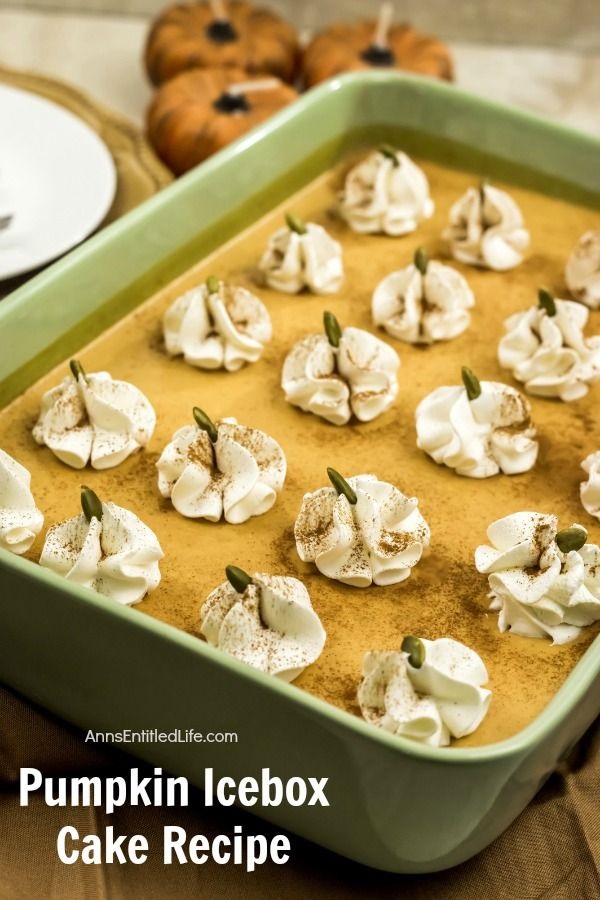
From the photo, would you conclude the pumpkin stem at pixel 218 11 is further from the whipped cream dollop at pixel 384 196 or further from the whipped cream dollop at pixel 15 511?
the whipped cream dollop at pixel 15 511

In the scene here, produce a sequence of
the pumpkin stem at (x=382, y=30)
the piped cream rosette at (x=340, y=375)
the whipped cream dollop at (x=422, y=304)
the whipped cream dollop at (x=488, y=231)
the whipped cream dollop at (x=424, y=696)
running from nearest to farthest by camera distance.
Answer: the whipped cream dollop at (x=424, y=696)
the piped cream rosette at (x=340, y=375)
the whipped cream dollop at (x=422, y=304)
the whipped cream dollop at (x=488, y=231)
the pumpkin stem at (x=382, y=30)

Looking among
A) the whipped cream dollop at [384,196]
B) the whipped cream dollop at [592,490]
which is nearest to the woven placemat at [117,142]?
the whipped cream dollop at [384,196]

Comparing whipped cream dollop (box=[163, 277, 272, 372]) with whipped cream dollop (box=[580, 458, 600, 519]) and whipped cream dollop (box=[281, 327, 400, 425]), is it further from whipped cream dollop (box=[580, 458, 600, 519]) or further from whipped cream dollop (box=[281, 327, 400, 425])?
whipped cream dollop (box=[580, 458, 600, 519])

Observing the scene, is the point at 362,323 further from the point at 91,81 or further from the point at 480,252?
the point at 91,81

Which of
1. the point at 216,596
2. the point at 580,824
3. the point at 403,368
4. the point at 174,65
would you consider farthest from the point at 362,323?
the point at 174,65

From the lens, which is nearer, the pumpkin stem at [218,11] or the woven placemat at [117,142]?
the woven placemat at [117,142]
